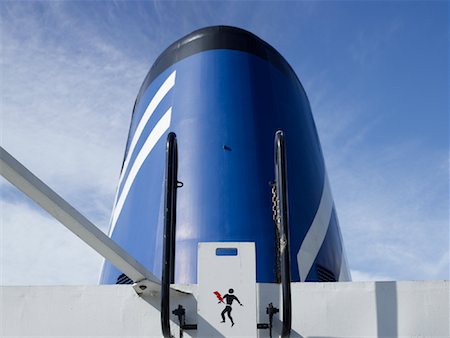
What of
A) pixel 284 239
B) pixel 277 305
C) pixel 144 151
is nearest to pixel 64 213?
pixel 284 239

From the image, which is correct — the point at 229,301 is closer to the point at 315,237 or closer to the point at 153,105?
the point at 315,237

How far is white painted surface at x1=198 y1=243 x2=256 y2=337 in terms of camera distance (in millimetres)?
2902

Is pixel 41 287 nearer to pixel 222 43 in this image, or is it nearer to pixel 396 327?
pixel 396 327

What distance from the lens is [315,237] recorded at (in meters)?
4.77

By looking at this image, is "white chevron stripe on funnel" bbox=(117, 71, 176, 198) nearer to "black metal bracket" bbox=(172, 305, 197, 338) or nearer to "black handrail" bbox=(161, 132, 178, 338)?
"black handrail" bbox=(161, 132, 178, 338)

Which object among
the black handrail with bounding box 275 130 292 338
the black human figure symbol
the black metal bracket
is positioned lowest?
the black metal bracket

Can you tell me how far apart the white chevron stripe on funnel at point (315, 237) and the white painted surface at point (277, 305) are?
1164 mm

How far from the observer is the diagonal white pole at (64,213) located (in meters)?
2.50

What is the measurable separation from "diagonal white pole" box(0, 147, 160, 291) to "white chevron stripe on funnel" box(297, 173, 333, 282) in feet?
5.54

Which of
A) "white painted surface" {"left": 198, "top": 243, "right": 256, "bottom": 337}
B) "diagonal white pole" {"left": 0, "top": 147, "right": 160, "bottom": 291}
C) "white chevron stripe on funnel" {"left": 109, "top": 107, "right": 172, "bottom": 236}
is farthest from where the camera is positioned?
"white chevron stripe on funnel" {"left": 109, "top": 107, "right": 172, "bottom": 236}

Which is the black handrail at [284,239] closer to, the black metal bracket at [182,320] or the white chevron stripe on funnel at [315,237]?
the black metal bracket at [182,320]

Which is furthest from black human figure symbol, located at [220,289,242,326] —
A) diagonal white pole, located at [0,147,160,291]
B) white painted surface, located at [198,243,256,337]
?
diagonal white pole, located at [0,147,160,291]

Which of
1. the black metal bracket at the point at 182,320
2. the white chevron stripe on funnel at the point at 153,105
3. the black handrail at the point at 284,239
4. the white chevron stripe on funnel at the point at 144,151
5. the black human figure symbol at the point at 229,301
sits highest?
the white chevron stripe on funnel at the point at 153,105

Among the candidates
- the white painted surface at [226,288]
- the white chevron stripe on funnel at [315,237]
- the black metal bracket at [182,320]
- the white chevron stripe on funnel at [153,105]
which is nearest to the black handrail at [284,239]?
the white painted surface at [226,288]
